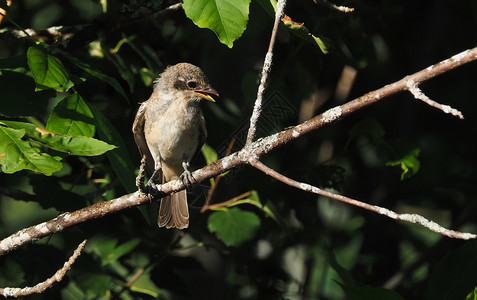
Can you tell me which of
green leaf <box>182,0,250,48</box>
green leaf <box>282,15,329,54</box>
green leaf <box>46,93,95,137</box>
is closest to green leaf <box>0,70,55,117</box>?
green leaf <box>46,93,95,137</box>

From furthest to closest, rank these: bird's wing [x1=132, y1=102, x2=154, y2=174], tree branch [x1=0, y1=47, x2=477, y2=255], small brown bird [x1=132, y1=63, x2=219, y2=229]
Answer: bird's wing [x1=132, y1=102, x2=154, y2=174]
small brown bird [x1=132, y1=63, x2=219, y2=229]
tree branch [x1=0, y1=47, x2=477, y2=255]

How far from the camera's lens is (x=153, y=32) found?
4672 millimetres

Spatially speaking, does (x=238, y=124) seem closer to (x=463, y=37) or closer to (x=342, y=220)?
(x=342, y=220)

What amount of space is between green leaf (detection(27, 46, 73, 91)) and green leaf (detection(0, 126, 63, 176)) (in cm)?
25

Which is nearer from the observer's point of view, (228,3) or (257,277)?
(228,3)

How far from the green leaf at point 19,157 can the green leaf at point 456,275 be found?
6.34 feet

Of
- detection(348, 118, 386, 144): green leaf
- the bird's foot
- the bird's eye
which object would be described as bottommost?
the bird's foot

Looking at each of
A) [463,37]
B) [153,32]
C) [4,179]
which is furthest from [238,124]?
[463,37]

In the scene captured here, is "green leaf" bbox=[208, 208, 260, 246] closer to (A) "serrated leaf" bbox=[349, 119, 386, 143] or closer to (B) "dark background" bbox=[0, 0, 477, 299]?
(B) "dark background" bbox=[0, 0, 477, 299]

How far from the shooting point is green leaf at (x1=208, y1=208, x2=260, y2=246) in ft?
13.6

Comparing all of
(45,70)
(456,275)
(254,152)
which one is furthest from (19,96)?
(456,275)

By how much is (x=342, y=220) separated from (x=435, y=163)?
0.96 m

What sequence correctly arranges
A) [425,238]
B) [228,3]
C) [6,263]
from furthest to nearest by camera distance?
1. [425,238]
2. [6,263]
3. [228,3]

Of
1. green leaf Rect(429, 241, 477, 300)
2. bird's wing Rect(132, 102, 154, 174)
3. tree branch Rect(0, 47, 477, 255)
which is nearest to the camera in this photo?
tree branch Rect(0, 47, 477, 255)
